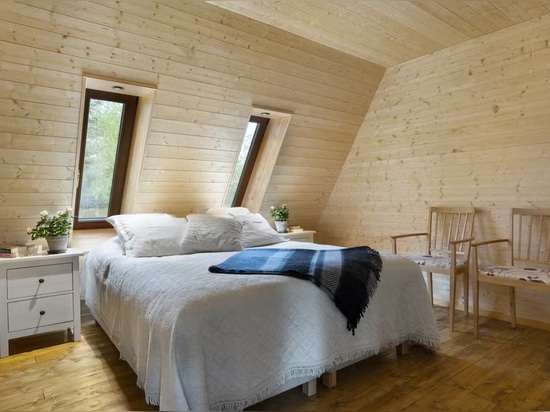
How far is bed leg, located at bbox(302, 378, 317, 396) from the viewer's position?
1.98m

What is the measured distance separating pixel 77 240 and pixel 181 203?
3.11 ft

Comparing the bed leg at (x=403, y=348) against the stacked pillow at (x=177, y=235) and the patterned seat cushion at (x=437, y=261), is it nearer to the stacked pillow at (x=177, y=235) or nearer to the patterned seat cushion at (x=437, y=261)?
the patterned seat cushion at (x=437, y=261)

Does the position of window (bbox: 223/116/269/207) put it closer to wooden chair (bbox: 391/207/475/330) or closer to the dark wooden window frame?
the dark wooden window frame

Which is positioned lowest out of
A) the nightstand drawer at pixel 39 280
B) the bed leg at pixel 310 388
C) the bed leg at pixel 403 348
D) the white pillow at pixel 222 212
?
the bed leg at pixel 310 388

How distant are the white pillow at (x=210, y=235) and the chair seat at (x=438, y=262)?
151cm

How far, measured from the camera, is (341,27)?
2.80 m

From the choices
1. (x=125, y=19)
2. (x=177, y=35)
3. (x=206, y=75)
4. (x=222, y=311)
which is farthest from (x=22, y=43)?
(x=222, y=311)

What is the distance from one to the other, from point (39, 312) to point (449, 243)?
3.10 meters

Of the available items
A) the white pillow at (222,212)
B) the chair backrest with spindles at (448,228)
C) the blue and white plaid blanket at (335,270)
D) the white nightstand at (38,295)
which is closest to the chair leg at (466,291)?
the chair backrest with spindles at (448,228)

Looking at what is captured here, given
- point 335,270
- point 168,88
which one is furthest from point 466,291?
point 168,88

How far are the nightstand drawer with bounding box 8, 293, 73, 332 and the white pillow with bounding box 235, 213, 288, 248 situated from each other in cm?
142

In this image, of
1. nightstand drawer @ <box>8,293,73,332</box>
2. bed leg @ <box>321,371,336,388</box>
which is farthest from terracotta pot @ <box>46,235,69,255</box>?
bed leg @ <box>321,371,336,388</box>

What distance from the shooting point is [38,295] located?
2621 mm

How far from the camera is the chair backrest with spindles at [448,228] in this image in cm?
332
